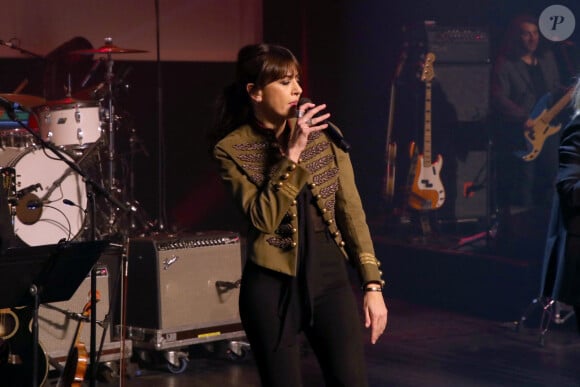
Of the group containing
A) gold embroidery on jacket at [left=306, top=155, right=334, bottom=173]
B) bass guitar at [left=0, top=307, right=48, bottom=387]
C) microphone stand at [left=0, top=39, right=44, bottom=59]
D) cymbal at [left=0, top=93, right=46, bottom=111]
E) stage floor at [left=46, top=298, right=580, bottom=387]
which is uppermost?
microphone stand at [left=0, top=39, right=44, bottom=59]

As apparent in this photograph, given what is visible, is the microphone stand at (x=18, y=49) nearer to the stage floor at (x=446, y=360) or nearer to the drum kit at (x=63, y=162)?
the drum kit at (x=63, y=162)

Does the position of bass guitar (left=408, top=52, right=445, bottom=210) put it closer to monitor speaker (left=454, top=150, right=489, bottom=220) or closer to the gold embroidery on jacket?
monitor speaker (left=454, top=150, right=489, bottom=220)

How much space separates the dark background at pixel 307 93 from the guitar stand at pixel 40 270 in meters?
4.34

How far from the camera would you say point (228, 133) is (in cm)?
345

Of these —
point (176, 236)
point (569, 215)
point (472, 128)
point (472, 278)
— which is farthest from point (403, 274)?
point (569, 215)

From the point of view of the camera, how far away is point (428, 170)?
826 cm

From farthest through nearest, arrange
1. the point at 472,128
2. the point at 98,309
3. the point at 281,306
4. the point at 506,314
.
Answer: the point at 472,128
the point at 506,314
the point at 98,309
the point at 281,306

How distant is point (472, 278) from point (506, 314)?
0.41 meters

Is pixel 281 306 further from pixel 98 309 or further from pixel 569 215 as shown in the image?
pixel 98 309

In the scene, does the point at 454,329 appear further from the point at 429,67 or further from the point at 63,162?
the point at 63,162

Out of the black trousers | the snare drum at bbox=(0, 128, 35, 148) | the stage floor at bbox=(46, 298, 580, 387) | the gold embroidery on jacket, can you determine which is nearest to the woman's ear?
the gold embroidery on jacket

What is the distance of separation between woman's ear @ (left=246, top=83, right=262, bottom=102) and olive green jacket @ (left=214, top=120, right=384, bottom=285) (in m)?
0.09

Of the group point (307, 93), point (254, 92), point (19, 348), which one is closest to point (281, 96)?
point (254, 92)

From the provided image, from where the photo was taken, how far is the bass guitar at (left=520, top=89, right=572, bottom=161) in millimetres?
7361
